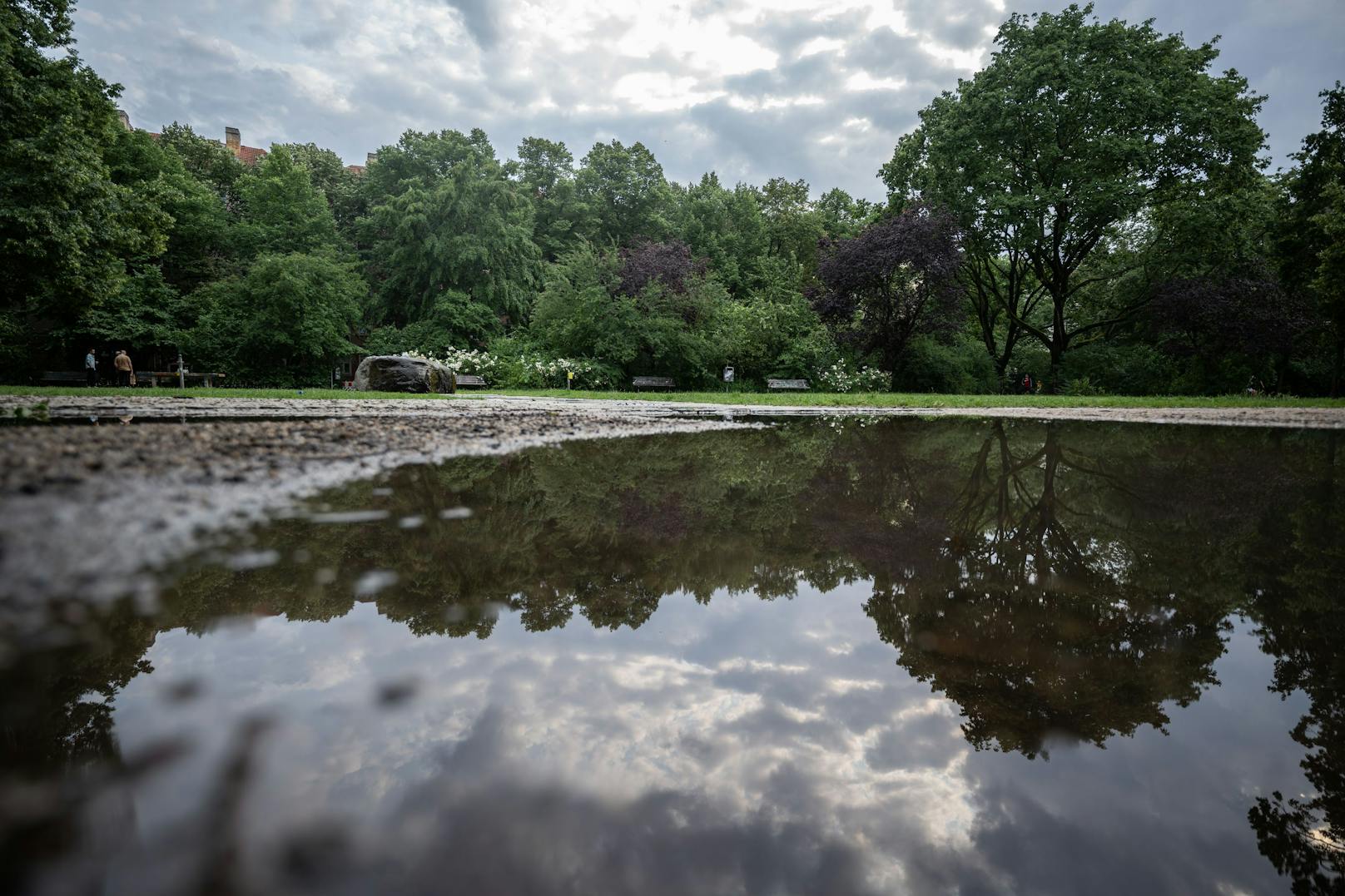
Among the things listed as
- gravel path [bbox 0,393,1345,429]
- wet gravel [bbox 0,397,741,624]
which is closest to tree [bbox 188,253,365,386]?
gravel path [bbox 0,393,1345,429]

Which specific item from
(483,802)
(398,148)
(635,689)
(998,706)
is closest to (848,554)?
(998,706)

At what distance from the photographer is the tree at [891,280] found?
20.3 metres

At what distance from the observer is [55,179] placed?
574 inches

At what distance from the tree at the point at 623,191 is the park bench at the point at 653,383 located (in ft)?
73.6

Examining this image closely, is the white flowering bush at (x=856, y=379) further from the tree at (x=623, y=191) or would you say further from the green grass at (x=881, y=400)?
the tree at (x=623, y=191)

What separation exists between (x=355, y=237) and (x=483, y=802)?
4685cm

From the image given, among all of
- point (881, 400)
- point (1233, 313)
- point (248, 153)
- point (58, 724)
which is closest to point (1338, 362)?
point (1233, 313)

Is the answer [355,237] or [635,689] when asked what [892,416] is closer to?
[635,689]

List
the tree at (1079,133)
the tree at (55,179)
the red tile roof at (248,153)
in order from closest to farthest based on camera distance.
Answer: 1. the tree at (55,179)
2. the tree at (1079,133)
3. the red tile roof at (248,153)

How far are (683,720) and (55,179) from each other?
20222 millimetres

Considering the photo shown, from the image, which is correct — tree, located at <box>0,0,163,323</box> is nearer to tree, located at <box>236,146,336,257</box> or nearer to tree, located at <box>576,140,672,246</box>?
tree, located at <box>236,146,336,257</box>

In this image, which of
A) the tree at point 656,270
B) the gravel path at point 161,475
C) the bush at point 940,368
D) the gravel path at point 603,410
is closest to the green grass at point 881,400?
the gravel path at point 603,410

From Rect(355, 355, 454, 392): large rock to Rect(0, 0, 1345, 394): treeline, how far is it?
5.46 meters

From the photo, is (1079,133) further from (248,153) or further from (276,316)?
(248,153)
